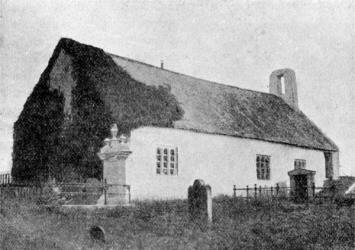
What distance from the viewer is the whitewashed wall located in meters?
20.2

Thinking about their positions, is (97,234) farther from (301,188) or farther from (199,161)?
(199,161)

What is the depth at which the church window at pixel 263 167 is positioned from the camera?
26.5m

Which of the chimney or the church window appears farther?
the chimney

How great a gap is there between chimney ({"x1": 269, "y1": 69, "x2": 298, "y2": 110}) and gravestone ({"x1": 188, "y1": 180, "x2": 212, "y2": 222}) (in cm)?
2332

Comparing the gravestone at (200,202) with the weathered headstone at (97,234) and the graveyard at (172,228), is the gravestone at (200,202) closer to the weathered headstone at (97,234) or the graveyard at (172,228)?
the graveyard at (172,228)

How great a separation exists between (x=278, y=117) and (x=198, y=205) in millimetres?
18892

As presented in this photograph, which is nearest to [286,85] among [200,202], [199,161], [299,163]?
[299,163]

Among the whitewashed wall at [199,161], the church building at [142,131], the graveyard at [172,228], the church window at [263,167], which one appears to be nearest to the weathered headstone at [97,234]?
the graveyard at [172,228]

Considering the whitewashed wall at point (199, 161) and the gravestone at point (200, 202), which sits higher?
the whitewashed wall at point (199, 161)

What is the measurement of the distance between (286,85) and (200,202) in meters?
24.5

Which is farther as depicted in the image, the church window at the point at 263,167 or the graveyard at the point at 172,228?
the church window at the point at 263,167

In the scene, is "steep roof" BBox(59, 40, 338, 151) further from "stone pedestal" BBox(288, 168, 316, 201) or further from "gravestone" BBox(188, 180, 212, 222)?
"gravestone" BBox(188, 180, 212, 222)

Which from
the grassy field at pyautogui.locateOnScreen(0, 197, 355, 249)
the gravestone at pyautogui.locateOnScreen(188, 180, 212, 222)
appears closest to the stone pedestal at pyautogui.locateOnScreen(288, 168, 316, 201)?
the grassy field at pyautogui.locateOnScreen(0, 197, 355, 249)

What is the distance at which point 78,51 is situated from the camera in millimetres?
22047
